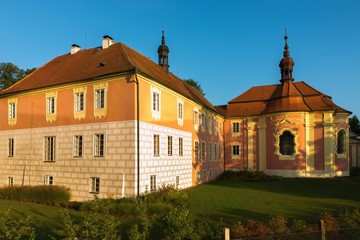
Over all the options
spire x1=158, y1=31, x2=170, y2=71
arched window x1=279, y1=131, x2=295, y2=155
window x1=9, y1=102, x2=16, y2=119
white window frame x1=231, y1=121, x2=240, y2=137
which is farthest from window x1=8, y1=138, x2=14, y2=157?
arched window x1=279, y1=131, x2=295, y2=155

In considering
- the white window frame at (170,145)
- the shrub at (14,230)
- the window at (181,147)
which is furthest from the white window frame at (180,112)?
the shrub at (14,230)

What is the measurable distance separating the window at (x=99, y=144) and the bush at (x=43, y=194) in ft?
10.2

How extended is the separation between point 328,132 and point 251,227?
90.3 ft

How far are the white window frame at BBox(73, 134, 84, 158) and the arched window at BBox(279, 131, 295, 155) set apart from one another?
23.7 metres

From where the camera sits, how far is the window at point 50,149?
68.2 ft

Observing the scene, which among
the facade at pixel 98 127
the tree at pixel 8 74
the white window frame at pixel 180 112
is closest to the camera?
the facade at pixel 98 127

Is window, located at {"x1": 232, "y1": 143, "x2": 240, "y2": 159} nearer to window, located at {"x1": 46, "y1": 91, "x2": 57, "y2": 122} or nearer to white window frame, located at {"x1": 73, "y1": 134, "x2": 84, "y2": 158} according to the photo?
white window frame, located at {"x1": 73, "y1": 134, "x2": 84, "y2": 158}

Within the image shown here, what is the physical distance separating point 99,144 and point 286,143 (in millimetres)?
23463

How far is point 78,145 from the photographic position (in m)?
19.7

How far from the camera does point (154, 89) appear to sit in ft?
64.6

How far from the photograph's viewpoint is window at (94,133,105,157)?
18.6 metres

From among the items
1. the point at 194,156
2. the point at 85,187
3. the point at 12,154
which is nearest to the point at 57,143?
the point at 85,187

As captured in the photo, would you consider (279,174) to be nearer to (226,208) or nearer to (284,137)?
(284,137)

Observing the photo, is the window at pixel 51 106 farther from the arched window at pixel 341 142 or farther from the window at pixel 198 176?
the arched window at pixel 341 142
